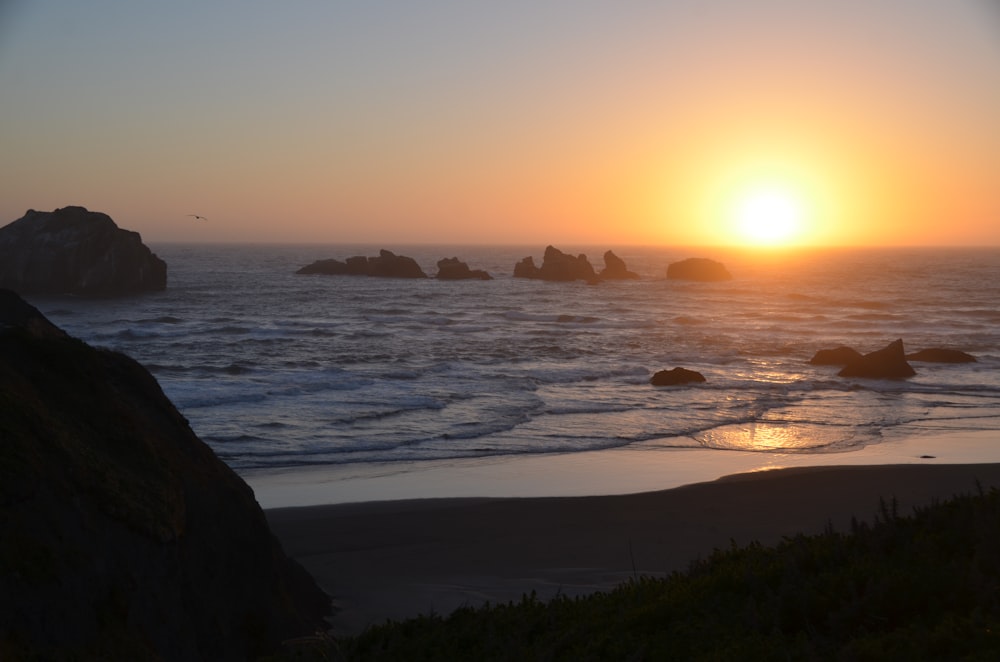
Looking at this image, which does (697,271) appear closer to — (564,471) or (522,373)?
(522,373)

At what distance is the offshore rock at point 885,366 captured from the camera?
110 ft

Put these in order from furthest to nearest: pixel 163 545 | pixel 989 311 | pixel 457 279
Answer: pixel 457 279
pixel 989 311
pixel 163 545

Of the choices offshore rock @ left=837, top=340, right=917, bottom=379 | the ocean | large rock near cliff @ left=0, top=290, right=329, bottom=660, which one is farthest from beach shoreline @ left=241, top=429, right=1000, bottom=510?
offshore rock @ left=837, top=340, right=917, bottom=379

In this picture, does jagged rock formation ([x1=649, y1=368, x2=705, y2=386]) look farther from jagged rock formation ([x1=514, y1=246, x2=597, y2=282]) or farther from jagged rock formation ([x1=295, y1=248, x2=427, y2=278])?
jagged rock formation ([x1=295, y1=248, x2=427, y2=278])

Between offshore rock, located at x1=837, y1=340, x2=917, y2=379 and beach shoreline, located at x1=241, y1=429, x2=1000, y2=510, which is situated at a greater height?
offshore rock, located at x1=837, y1=340, x2=917, y2=379

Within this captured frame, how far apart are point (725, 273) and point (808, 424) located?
331ft

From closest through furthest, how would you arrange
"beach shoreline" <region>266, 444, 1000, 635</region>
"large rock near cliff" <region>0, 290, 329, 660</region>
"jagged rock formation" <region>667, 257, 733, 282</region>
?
"large rock near cliff" <region>0, 290, 329, 660</region> < "beach shoreline" <region>266, 444, 1000, 635</region> < "jagged rock formation" <region>667, 257, 733, 282</region>

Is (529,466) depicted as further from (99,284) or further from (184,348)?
(99,284)

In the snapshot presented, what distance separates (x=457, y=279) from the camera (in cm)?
10944

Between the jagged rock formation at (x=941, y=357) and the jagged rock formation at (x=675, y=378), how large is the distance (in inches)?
497

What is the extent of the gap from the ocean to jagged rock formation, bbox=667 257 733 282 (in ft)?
137

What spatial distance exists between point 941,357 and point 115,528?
126 feet

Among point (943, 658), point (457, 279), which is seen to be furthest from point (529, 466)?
point (457, 279)

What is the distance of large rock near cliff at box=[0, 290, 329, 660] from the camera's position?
6137mm
